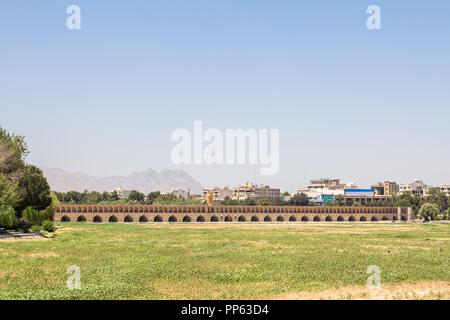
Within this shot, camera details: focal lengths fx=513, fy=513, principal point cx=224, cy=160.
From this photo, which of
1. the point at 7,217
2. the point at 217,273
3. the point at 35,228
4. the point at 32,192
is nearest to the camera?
the point at 217,273

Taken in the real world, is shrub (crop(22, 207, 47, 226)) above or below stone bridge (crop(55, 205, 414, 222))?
above

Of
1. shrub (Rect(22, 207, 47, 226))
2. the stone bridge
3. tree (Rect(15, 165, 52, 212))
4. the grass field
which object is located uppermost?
tree (Rect(15, 165, 52, 212))

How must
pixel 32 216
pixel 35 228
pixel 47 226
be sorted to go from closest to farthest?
pixel 35 228, pixel 32 216, pixel 47 226

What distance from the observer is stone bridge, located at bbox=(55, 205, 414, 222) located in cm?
13550

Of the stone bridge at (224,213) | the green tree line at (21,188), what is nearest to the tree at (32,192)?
the green tree line at (21,188)

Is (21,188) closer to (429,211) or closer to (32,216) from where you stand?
(32,216)

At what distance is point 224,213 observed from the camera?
149 m

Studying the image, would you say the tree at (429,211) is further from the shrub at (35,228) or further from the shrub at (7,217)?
the shrub at (7,217)

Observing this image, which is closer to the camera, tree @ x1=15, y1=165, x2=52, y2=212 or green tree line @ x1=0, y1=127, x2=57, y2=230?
green tree line @ x1=0, y1=127, x2=57, y2=230

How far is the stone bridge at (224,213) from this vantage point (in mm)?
135500

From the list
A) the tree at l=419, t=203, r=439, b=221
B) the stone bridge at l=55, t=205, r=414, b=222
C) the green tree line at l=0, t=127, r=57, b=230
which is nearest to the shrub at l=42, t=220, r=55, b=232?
the green tree line at l=0, t=127, r=57, b=230

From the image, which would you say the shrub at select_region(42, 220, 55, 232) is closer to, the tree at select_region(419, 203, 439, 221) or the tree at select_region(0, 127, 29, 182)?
the tree at select_region(0, 127, 29, 182)

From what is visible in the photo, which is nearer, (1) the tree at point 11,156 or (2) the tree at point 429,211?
(1) the tree at point 11,156

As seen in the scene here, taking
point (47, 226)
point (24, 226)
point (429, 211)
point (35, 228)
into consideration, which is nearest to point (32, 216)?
point (47, 226)
